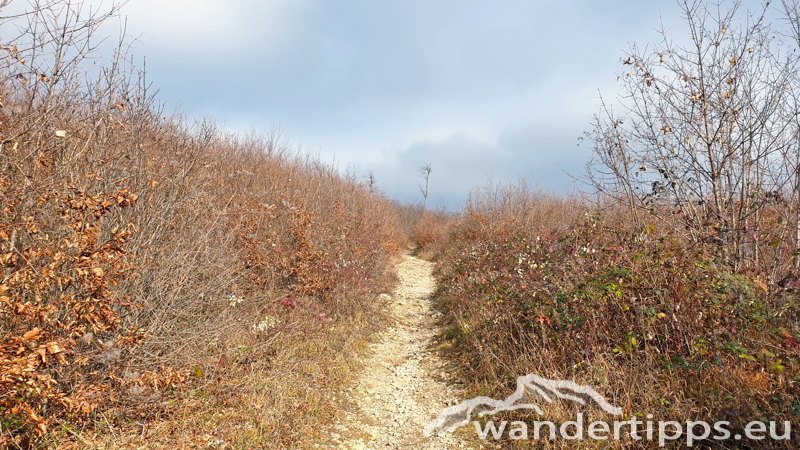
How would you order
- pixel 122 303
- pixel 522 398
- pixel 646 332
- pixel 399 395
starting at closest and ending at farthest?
1. pixel 122 303
2. pixel 646 332
3. pixel 522 398
4. pixel 399 395

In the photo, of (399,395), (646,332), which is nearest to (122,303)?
(399,395)

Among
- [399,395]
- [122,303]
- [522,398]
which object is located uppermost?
[122,303]

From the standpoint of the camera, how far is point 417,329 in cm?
817

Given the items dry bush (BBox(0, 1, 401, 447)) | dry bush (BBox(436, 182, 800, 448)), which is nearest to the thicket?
dry bush (BBox(436, 182, 800, 448))

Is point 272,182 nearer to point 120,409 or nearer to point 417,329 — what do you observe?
point 417,329

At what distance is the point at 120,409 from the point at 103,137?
2617 mm

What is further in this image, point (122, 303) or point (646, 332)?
point (646, 332)

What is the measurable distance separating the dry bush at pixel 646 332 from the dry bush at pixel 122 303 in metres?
2.54

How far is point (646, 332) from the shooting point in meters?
4.05

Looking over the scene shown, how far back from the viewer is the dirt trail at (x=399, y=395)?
164 inches

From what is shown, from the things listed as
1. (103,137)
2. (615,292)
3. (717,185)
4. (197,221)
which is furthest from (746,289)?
(103,137)

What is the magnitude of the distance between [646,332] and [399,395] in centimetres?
314

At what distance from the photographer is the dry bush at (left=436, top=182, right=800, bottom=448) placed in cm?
331

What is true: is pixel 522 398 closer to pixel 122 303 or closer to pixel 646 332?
pixel 646 332
